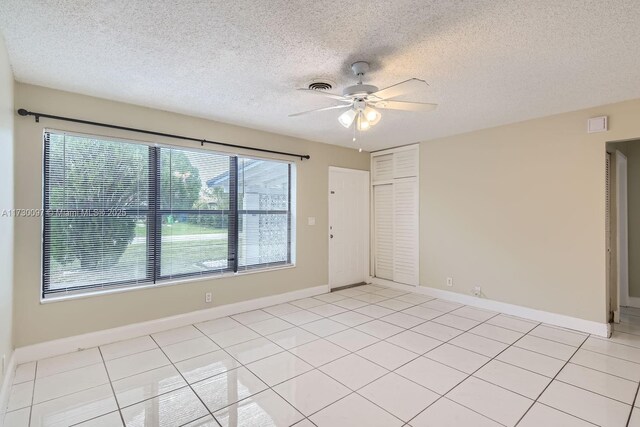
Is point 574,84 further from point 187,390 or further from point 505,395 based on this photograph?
point 187,390

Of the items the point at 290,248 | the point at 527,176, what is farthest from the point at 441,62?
the point at 290,248

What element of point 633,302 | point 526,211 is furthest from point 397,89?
point 633,302

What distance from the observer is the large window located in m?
2.98

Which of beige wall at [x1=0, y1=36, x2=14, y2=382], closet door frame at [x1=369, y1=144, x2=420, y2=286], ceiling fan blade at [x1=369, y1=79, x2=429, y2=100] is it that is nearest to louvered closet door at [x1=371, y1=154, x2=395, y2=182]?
closet door frame at [x1=369, y1=144, x2=420, y2=286]

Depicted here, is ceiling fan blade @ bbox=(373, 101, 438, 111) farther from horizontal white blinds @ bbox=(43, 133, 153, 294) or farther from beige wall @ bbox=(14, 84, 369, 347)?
horizontal white blinds @ bbox=(43, 133, 153, 294)

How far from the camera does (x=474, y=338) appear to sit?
3.27 m

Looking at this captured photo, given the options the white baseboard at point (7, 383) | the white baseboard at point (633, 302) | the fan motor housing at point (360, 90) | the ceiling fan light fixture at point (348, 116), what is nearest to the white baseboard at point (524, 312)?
the white baseboard at point (633, 302)

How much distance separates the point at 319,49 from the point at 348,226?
11.9 ft

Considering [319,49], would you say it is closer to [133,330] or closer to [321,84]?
[321,84]

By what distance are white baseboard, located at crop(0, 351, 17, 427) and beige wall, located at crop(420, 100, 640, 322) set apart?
4.75 meters

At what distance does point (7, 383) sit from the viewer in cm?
229

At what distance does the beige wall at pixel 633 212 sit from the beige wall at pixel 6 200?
6.78 meters

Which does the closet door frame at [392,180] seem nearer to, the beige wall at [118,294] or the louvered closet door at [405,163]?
the louvered closet door at [405,163]

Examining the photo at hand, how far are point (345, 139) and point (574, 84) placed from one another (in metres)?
2.81
